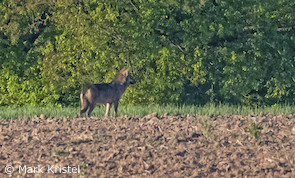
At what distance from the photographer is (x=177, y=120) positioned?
38.5ft

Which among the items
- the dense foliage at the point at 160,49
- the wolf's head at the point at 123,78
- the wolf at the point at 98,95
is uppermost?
the dense foliage at the point at 160,49

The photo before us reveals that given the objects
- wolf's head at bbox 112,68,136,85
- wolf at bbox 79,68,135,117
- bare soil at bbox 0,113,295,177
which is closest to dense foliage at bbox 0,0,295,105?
wolf's head at bbox 112,68,136,85

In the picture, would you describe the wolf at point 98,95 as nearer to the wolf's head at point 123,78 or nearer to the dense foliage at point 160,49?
the wolf's head at point 123,78

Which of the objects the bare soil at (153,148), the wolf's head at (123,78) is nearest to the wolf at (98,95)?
the wolf's head at (123,78)

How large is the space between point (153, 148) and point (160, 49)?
340 inches

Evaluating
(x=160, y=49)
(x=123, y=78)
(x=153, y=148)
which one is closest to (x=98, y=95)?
(x=123, y=78)

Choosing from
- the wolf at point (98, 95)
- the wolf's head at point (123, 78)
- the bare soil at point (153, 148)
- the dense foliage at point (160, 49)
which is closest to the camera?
the bare soil at point (153, 148)

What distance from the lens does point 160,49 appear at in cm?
1695

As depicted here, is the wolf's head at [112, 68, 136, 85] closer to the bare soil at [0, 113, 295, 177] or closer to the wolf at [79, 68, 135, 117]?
the wolf at [79, 68, 135, 117]

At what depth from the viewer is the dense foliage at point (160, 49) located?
16.9m

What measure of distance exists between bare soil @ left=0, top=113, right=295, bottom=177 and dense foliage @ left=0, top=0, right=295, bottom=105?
19.0 feet

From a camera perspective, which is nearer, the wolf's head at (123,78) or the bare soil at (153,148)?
the bare soil at (153,148)

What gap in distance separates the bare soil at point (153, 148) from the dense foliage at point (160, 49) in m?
5.79

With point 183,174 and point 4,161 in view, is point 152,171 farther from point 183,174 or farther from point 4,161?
point 4,161
